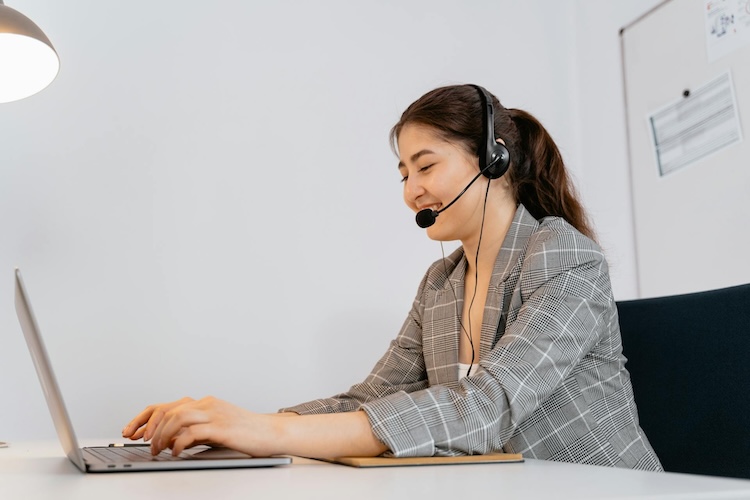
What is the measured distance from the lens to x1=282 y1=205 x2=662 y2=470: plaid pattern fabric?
2.82 feet

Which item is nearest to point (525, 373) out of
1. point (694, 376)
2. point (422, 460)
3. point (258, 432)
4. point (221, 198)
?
point (422, 460)

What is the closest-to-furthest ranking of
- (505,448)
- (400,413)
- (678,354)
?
(400,413), (505,448), (678,354)

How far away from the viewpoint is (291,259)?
1.89 metres

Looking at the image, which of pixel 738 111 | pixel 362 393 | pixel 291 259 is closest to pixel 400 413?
pixel 362 393

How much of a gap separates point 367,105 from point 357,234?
36cm

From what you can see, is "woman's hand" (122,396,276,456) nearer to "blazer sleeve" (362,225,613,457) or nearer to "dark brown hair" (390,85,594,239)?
"blazer sleeve" (362,225,613,457)

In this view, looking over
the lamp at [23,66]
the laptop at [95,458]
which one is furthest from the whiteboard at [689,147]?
the lamp at [23,66]

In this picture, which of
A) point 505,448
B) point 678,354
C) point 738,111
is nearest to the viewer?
point 505,448

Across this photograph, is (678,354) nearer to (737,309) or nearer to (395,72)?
(737,309)

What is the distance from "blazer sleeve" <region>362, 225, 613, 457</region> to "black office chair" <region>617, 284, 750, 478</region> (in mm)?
233

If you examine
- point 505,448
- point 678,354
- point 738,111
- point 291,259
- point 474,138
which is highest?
point 738,111

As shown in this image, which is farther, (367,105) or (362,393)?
(367,105)

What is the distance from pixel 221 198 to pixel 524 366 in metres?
1.10

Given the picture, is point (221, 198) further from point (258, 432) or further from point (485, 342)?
point (258, 432)
